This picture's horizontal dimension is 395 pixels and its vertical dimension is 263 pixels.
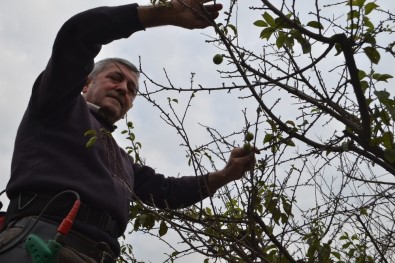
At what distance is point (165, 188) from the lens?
3.08 m

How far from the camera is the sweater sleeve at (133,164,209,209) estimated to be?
300cm

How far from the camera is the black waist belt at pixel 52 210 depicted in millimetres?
2010

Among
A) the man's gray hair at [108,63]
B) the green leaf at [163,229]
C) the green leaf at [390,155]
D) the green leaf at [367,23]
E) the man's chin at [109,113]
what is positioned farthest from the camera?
the man's gray hair at [108,63]

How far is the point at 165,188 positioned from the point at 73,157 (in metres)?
0.96

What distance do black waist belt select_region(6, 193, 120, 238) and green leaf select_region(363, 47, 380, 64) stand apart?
51.2 inches

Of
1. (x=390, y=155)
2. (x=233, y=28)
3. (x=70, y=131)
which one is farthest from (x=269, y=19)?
(x=70, y=131)

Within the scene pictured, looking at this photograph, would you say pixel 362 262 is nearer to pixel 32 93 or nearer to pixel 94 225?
pixel 94 225

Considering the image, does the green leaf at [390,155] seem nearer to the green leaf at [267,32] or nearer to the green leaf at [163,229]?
the green leaf at [267,32]

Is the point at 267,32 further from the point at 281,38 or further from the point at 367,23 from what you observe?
the point at 367,23

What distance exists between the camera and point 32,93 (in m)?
2.29

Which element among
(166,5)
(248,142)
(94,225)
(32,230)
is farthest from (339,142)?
(32,230)

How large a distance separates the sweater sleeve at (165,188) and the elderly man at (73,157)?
636mm

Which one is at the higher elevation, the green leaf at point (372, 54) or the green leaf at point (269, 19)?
the green leaf at point (269, 19)

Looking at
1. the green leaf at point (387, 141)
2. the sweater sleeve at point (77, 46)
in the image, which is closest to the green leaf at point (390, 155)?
the green leaf at point (387, 141)
